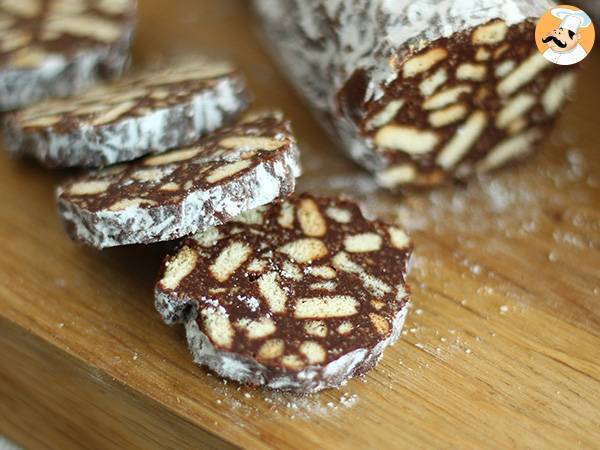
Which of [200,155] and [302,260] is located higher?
[200,155]

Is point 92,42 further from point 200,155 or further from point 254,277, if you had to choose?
point 254,277

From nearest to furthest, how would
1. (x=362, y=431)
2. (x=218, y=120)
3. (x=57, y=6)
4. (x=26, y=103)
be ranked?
1. (x=362, y=431)
2. (x=218, y=120)
3. (x=26, y=103)
4. (x=57, y=6)

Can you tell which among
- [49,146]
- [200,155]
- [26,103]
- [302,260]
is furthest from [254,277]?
[26,103]

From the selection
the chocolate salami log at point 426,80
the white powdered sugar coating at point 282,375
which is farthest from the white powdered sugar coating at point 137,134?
the white powdered sugar coating at point 282,375

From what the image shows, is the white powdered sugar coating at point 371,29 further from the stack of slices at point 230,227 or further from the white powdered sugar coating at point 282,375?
the white powdered sugar coating at point 282,375

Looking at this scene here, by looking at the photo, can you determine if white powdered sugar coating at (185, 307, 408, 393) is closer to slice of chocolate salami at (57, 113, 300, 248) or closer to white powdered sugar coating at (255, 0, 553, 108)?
slice of chocolate salami at (57, 113, 300, 248)

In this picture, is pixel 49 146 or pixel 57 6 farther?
pixel 57 6
